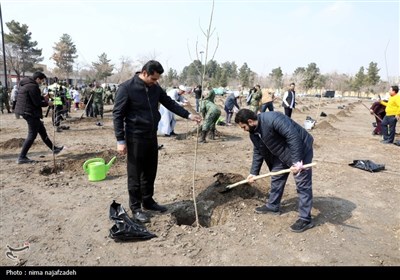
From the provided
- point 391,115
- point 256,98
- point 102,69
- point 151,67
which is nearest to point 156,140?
point 151,67

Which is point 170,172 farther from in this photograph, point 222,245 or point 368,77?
point 368,77

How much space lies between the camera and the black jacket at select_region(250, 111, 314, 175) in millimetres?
3348

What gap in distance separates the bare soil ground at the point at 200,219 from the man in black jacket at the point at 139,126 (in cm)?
43

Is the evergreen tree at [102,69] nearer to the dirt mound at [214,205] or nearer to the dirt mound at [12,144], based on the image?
the dirt mound at [12,144]

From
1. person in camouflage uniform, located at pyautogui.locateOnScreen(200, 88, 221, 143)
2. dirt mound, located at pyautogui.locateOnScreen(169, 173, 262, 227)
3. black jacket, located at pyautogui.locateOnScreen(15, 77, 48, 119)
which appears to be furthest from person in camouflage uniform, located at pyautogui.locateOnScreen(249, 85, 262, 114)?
black jacket, located at pyautogui.locateOnScreen(15, 77, 48, 119)

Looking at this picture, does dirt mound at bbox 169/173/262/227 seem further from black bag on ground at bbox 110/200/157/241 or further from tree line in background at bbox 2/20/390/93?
tree line in background at bbox 2/20/390/93

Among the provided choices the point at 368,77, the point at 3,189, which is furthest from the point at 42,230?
the point at 368,77

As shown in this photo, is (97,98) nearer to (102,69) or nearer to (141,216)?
(141,216)

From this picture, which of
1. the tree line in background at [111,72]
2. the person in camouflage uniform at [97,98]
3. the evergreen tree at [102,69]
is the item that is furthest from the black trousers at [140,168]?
the evergreen tree at [102,69]

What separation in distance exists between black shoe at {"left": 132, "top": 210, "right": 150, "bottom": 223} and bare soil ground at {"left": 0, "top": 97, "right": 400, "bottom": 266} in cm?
8

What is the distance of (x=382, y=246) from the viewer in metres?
3.37

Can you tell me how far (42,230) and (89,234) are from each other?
615mm

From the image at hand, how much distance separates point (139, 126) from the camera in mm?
3574

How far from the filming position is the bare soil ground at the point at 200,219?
307 cm
